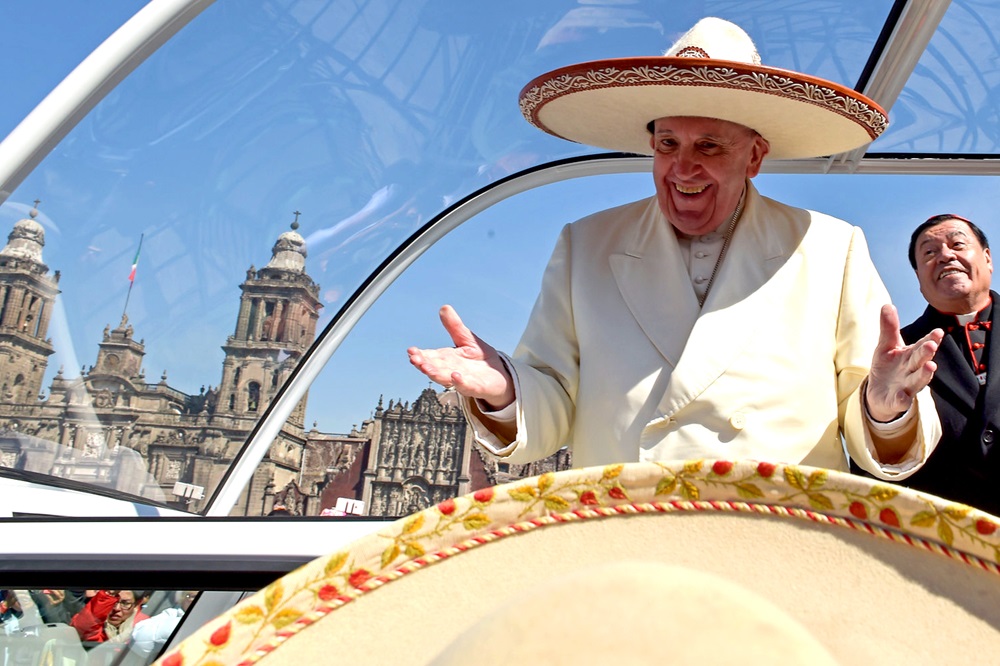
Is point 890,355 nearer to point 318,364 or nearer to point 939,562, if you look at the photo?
point 939,562

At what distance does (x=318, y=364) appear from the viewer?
6059 millimetres

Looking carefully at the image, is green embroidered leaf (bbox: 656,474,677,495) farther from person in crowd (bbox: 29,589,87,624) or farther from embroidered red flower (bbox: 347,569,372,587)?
person in crowd (bbox: 29,589,87,624)

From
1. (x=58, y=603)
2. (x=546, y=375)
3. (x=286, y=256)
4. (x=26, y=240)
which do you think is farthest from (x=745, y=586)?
(x=286, y=256)

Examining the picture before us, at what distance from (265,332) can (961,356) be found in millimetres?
53471

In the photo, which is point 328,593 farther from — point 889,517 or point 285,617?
point 889,517

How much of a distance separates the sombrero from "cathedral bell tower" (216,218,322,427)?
47.8m

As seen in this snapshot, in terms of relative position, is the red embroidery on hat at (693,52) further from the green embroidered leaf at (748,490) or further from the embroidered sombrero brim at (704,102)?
the green embroidered leaf at (748,490)

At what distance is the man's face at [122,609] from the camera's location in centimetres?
140

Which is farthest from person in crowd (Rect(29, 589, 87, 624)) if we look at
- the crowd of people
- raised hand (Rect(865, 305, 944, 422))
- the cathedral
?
the cathedral

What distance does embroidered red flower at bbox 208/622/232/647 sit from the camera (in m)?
0.60

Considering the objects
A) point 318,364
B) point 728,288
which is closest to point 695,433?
point 728,288

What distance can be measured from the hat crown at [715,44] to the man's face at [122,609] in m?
1.61

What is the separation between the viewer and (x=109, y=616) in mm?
1467

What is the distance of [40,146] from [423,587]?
2472mm
